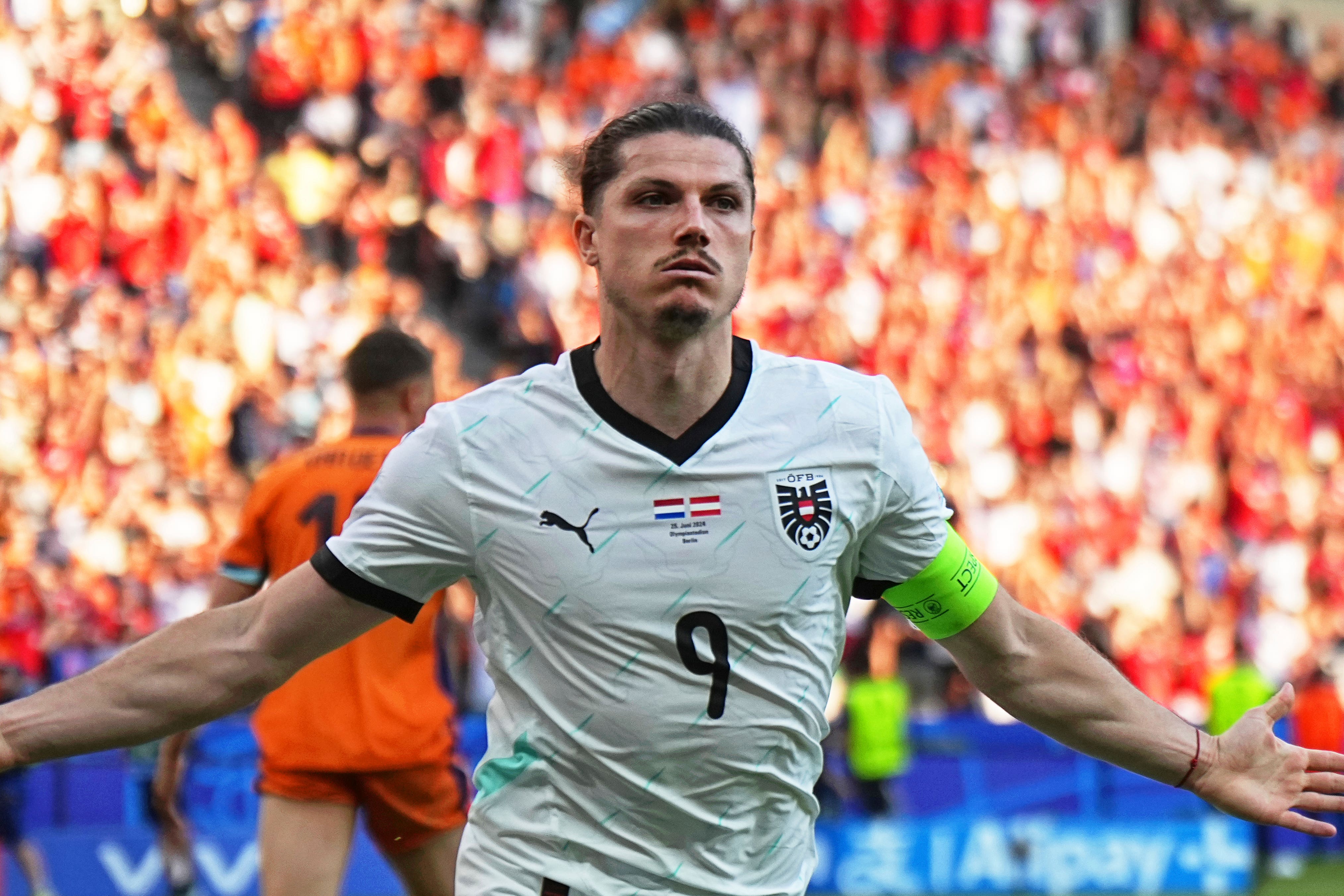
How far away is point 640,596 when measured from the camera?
11.4 feet

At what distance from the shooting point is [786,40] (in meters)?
21.0

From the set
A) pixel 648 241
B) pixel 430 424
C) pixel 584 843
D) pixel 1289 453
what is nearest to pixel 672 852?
pixel 584 843

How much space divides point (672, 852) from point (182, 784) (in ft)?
29.8

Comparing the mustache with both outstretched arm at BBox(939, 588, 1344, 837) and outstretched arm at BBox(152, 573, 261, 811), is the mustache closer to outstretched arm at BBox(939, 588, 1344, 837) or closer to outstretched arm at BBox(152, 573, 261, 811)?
outstretched arm at BBox(939, 588, 1344, 837)

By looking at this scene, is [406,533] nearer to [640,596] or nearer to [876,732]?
[640,596]

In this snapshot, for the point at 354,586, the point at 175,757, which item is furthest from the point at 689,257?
the point at 175,757

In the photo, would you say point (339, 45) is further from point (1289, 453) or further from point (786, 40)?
point (1289, 453)

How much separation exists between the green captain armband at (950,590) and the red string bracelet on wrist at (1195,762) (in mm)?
538

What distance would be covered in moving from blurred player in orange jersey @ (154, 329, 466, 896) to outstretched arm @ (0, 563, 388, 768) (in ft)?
7.82

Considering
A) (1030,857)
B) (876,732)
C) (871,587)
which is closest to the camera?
(871,587)

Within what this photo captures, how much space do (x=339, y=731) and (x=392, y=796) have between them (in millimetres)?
302

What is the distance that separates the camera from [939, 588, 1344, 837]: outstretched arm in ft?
12.2

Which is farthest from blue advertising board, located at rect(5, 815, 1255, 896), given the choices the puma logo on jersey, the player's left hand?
the puma logo on jersey

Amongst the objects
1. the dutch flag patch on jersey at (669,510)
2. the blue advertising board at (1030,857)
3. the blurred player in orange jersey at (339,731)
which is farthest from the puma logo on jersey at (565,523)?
the blue advertising board at (1030,857)
